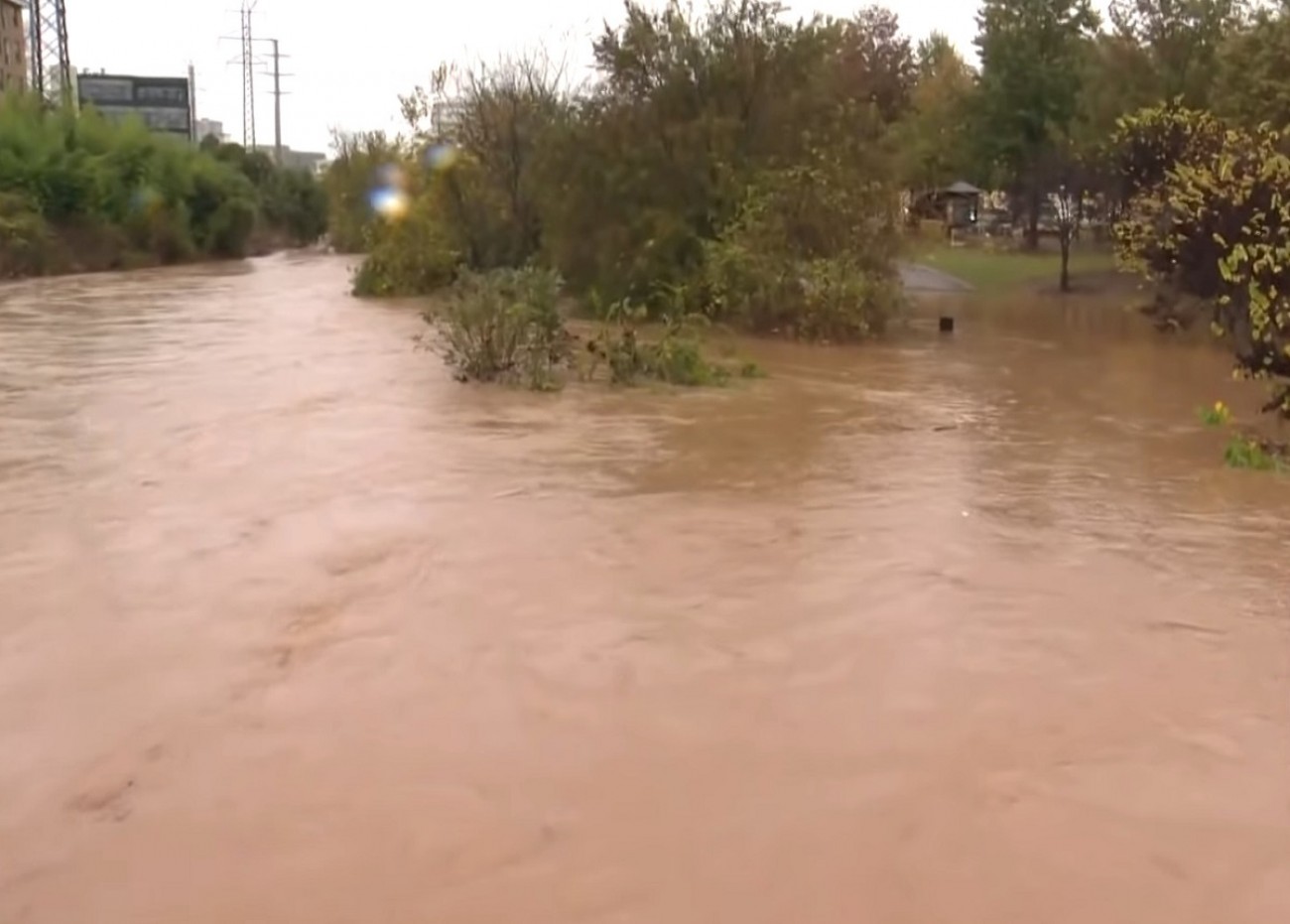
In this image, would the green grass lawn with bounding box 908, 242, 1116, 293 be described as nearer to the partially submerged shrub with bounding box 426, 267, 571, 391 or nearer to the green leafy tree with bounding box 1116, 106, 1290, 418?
the green leafy tree with bounding box 1116, 106, 1290, 418

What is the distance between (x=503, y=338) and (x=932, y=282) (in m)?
21.4

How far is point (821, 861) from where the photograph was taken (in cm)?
458

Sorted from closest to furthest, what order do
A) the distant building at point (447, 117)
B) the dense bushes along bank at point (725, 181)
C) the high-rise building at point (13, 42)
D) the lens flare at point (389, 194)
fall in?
the dense bushes along bank at point (725, 181)
the distant building at point (447, 117)
the lens flare at point (389, 194)
the high-rise building at point (13, 42)

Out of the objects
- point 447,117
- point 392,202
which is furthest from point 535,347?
point 392,202

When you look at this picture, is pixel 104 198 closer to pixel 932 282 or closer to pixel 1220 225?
pixel 932 282

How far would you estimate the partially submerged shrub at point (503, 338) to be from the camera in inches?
599

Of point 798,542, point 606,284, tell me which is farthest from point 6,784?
point 606,284

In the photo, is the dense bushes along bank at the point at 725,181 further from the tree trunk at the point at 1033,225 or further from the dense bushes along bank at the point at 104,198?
the dense bushes along bank at the point at 104,198

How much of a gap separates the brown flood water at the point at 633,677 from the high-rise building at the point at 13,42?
72813mm

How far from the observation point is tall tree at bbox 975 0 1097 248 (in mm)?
44719

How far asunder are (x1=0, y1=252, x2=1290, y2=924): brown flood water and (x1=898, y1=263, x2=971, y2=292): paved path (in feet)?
71.6

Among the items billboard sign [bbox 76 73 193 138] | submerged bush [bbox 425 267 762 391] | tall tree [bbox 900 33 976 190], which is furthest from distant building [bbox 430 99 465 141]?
billboard sign [bbox 76 73 193 138]

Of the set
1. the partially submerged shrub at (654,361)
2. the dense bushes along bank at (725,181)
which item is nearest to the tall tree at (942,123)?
the dense bushes along bank at (725,181)

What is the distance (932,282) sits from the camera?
3481 centimetres
